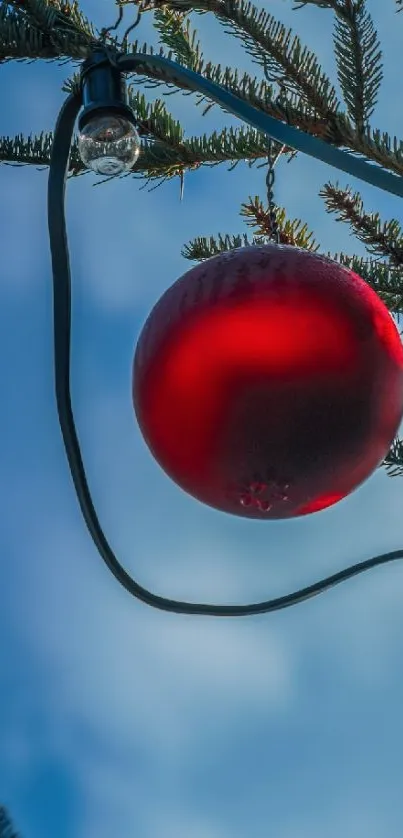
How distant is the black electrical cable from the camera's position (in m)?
1.32

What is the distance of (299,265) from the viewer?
50.4 inches

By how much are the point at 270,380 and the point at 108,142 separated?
1.93 feet

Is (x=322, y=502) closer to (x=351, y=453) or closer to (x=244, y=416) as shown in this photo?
(x=351, y=453)

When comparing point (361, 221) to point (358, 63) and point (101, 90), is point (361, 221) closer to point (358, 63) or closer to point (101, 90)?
point (358, 63)

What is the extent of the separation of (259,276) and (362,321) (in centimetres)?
14

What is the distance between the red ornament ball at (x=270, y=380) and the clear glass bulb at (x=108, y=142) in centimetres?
36

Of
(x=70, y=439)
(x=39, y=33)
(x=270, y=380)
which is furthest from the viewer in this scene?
(x=39, y=33)

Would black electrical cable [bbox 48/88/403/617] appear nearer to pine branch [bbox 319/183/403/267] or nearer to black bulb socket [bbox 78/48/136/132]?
black bulb socket [bbox 78/48/136/132]

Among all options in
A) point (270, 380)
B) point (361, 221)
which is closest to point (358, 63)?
point (361, 221)

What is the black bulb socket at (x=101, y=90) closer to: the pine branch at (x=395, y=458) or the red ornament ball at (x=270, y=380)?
the red ornament ball at (x=270, y=380)

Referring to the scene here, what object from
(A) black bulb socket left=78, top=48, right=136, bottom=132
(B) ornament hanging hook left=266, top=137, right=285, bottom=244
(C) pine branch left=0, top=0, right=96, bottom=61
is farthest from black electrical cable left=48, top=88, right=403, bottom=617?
(C) pine branch left=0, top=0, right=96, bottom=61

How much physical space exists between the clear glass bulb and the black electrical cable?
0.10 meters

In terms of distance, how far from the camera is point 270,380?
1201 millimetres

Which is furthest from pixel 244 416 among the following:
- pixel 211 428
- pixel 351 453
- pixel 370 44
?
pixel 370 44
